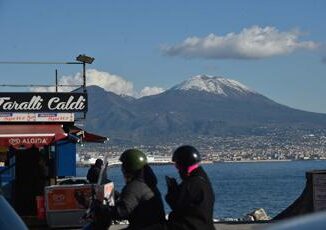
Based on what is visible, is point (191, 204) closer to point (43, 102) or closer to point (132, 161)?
point (132, 161)

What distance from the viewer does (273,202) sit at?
190 ft

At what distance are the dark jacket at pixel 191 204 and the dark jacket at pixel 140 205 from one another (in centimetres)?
12

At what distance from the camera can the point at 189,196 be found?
8562 mm

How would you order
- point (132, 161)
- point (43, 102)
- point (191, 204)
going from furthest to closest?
point (43, 102) → point (132, 161) → point (191, 204)

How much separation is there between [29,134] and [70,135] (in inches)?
41.0

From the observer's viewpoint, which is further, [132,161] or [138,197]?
[132,161]

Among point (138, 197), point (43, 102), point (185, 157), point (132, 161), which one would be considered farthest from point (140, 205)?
point (43, 102)

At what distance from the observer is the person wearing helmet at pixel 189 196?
27.9 feet

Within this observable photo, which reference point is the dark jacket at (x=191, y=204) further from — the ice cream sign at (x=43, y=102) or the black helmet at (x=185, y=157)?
the ice cream sign at (x=43, y=102)

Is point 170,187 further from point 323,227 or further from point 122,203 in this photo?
point 323,227

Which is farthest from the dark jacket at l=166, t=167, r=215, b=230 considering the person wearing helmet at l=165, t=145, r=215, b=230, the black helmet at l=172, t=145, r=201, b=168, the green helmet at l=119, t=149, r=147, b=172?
the green helmet at l=119, t=149, r=147, b=172

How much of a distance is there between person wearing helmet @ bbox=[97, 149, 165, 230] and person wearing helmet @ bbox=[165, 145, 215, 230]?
13 centimetres

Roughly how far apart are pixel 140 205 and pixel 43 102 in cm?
1368

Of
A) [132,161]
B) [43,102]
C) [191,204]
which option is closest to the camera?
[191,204]
